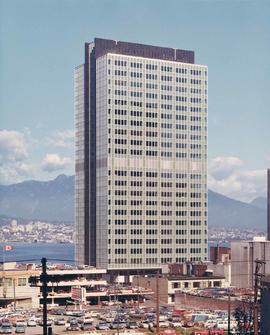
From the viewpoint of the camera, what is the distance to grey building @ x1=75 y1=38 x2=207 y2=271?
36344mm

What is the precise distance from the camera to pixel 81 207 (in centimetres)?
3897

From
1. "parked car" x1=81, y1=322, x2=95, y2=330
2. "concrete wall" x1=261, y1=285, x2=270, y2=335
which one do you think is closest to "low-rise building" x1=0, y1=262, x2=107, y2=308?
"parked car" x1=81, y1=322, x2=95, y2=330

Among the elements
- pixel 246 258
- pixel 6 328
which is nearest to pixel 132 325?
pixel 6 328

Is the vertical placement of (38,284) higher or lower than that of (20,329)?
higher

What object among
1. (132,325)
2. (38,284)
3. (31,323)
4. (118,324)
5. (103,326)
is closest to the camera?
(118,324)

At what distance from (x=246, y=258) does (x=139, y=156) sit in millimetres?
7171

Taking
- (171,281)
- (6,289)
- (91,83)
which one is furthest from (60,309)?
(91,83)

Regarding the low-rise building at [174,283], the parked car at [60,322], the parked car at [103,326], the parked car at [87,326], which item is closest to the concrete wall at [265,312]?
the parked car at [103,326]

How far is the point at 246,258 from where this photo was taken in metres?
32.1

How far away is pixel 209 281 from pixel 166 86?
936 centimetres

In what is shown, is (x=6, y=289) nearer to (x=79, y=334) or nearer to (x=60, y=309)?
(x=60, y=309)

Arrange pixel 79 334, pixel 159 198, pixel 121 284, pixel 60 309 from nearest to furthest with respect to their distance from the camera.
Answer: pixel 79 334 < pixel 60 309 < pixel 121 284 < pixel 159 198

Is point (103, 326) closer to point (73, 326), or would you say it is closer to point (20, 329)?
point (73, 326)

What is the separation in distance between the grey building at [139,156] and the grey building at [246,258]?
4861 millimetres
